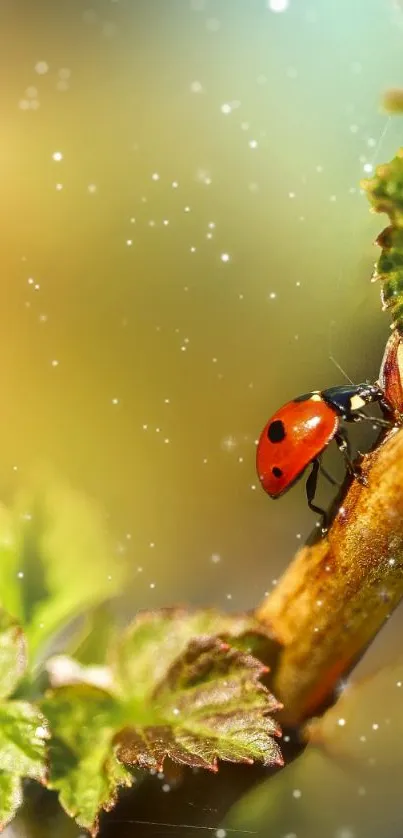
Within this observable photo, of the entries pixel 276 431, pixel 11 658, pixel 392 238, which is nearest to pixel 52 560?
pixel 11 658

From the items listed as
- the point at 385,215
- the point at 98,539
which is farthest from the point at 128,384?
the point at 385,215

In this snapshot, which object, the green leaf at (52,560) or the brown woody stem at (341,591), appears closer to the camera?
the brown woody stem at (341,591)

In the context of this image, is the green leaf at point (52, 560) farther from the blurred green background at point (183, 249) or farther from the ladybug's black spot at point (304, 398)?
the ladybug's black spot at point (304, 398)

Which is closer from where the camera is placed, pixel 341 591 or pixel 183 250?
pixel 341 591

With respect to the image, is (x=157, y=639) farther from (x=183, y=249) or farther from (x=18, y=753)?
(x=183, y=249)

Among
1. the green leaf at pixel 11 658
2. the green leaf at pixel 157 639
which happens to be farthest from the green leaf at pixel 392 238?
the green leaf at pixel 11 658

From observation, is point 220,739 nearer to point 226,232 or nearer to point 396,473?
point 396,473

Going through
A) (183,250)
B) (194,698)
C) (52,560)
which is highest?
(183,250)

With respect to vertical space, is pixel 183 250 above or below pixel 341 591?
above
